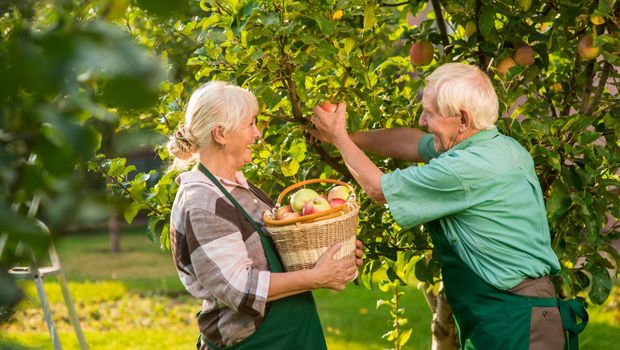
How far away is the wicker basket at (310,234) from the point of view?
6.69 feet

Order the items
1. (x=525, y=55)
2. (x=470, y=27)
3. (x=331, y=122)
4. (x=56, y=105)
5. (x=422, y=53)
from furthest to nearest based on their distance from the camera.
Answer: (x=422, y=53) < (x=470, y=27) < (x=525, y=55) < (x=331, y=122) < (x=56, y=105)

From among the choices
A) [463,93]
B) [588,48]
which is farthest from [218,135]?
[588,48]

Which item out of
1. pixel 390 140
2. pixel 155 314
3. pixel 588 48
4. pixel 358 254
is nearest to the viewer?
pixel 358 254

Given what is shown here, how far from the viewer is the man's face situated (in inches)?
88.3

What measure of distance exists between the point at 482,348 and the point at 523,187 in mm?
442

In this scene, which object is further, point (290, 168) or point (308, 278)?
point (290, 168)

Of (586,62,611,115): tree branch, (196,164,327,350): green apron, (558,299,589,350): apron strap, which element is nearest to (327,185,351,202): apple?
(196,164,327,350): green apron

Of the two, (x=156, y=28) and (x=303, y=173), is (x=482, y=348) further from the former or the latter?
(x=156, y=28)

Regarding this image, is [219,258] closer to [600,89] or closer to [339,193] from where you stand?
[339,193]

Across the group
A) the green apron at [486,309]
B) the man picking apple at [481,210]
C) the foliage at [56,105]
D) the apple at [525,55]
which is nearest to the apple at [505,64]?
the apple at [525,55]

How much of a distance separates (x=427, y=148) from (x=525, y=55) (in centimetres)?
63

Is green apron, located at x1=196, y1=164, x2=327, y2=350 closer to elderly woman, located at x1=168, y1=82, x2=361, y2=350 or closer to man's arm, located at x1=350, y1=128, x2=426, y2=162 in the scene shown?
elderly woman, located at x1=168, y1=82, x2=361, y2=350

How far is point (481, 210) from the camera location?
7.20 feet

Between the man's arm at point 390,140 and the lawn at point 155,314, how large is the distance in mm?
1889
